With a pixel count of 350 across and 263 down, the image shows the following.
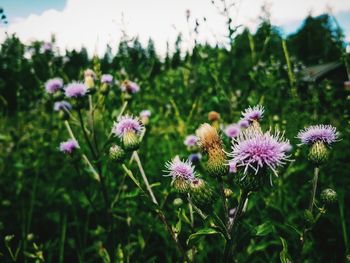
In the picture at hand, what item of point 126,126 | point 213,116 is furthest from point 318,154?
point 213,116

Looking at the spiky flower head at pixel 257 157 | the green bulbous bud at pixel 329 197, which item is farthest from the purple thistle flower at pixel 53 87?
the green bulbous bud at pixel 329 197

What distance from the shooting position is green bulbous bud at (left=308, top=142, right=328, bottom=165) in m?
1.81

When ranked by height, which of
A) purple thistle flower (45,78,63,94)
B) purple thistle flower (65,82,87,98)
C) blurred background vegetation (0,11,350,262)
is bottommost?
blurred background vegetation (0,11,350,262)

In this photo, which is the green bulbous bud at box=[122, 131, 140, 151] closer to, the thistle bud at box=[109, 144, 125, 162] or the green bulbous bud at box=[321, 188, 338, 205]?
the thistle bud at box=[109, 144, 125, 162]

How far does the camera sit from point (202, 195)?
1627mm

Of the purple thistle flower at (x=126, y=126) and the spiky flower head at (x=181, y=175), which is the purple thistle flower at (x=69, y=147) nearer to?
the purple thistle flower at (x=126, y=126)

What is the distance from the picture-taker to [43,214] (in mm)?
3691

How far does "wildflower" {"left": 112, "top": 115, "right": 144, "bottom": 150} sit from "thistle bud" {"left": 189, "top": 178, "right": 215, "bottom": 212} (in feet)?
2.37

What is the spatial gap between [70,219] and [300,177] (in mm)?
2896

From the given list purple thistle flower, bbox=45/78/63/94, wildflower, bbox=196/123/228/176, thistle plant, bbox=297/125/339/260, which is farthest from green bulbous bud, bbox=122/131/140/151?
purple thistle flower, bbox=45/78/63/94

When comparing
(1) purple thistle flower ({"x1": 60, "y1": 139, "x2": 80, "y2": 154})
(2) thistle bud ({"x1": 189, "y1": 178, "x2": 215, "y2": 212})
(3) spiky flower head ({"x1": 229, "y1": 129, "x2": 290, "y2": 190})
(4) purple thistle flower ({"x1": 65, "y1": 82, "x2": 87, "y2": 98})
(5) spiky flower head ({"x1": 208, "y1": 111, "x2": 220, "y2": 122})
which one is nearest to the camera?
(3) spiky flower head ({"x1": 229, "y1": 129, "x2": 290, "y2": 190})

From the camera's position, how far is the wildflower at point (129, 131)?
7.27 ft

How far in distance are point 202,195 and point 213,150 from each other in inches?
11.0

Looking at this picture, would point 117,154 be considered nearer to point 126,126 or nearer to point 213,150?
point 126,126
